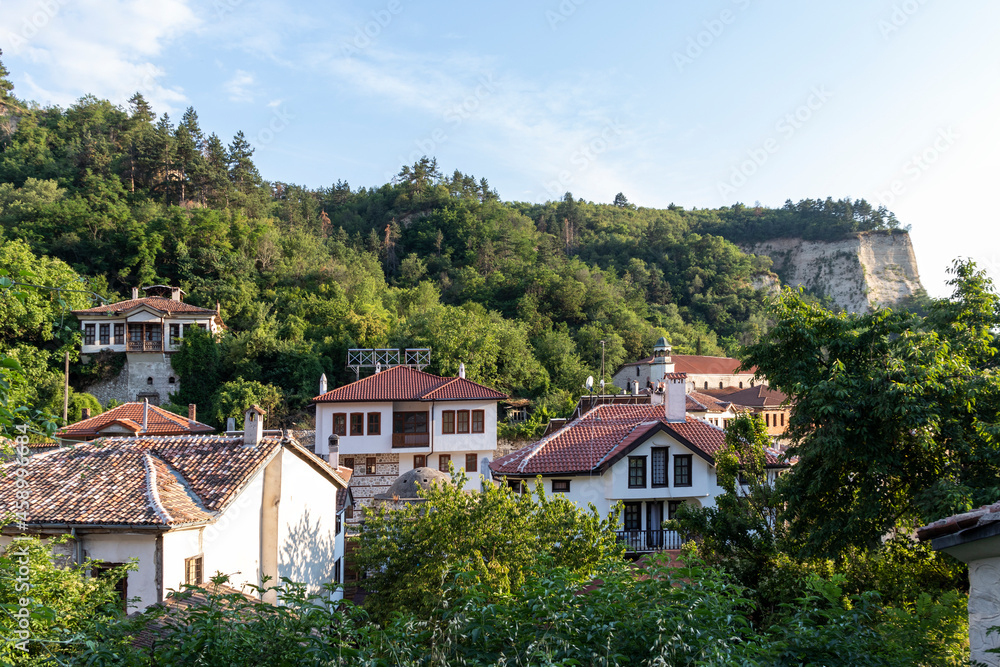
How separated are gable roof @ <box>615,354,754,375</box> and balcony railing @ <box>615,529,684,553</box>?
113 ft

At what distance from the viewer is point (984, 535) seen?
511cm

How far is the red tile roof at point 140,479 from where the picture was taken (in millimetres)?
10805

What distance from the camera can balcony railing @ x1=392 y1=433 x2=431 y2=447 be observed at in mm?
31078

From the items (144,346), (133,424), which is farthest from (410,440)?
(144,346)

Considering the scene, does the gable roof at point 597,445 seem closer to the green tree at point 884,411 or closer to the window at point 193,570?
the green tree at point 884,411

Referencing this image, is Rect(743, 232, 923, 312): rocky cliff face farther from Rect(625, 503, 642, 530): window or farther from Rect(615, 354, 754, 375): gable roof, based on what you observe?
Rect(625, 503, 642, 530): window

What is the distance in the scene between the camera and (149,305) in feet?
131

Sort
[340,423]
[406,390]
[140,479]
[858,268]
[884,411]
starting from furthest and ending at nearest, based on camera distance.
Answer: [858,268], [406,390], [340,423], [140,479], [884,411]

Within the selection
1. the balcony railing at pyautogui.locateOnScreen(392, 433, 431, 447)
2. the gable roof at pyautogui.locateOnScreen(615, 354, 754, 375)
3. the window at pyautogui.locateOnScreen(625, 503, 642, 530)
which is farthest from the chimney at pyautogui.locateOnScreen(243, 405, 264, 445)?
the gable roof at pyautogui.locateOnScreen(615, 354, 754, 375)

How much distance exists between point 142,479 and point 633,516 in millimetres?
13891

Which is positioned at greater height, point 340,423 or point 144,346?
point 144,346

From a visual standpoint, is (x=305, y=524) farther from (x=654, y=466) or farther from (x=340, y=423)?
(x=340, y=423)

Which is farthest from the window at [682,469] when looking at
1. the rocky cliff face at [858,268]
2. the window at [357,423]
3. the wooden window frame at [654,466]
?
the rocky cliff face at [858,268]

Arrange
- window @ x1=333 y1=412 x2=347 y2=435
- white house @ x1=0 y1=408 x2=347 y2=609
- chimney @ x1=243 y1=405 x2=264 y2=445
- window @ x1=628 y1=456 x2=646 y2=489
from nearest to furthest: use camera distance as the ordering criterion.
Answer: white house @ x1=0 y1=408 x2=347 y2=609 < chimney @ x1=243 y1=405 x2=264 y2=445 < window @ x1=628 y1=456 x2=646 y2=489 < window @ x1=333 y1=412 x2=347 y2=435
